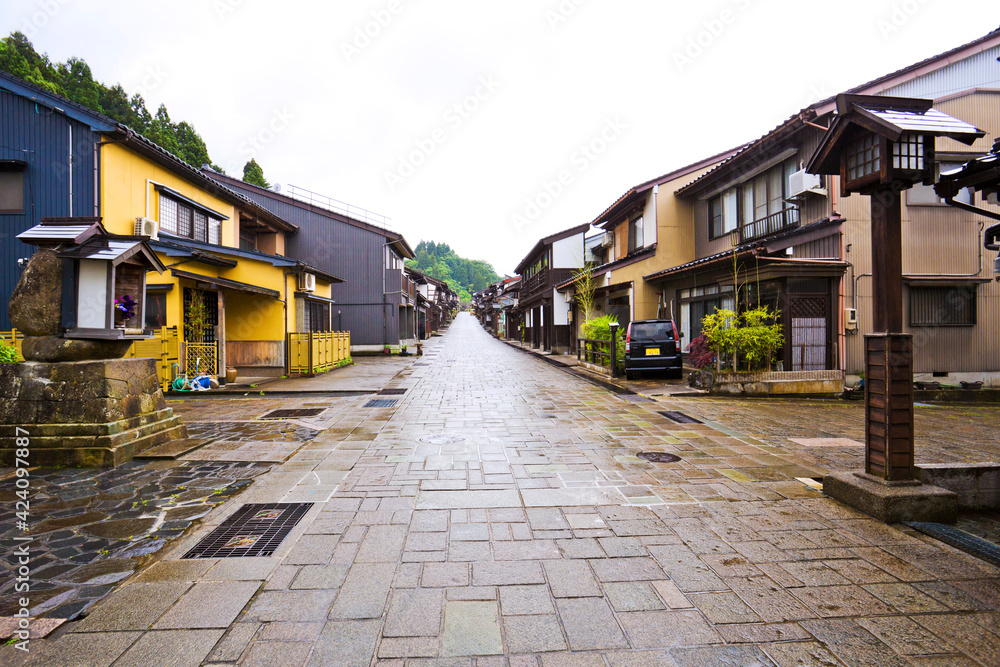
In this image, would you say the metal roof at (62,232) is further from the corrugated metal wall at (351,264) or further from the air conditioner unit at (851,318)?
the corrugated metal wall at (351,264)

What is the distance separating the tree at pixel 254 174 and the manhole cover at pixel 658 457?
40.8 m

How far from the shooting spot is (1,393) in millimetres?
5754

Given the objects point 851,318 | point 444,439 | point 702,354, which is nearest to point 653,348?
point 702,354

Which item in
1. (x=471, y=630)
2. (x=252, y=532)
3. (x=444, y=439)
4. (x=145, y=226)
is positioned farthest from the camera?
(x=145, y=226)

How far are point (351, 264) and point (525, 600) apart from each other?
24.3 m

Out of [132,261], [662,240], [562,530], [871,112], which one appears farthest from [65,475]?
[662,240]

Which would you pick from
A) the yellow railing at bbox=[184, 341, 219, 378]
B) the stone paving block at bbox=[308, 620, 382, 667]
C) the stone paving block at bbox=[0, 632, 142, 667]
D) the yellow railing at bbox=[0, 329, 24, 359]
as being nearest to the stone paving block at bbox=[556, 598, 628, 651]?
the stone paving block at bbox=[308, 620, 382, 667]

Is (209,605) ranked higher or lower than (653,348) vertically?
lower

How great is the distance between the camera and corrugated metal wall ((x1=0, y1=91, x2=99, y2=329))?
38.0 ft

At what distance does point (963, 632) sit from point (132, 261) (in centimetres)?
918

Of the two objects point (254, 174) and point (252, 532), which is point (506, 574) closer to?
point (252, 532)

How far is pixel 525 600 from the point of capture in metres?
2.87

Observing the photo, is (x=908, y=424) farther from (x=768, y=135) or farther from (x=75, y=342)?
(x=768, y=135)

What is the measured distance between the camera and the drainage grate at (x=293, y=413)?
892cm
